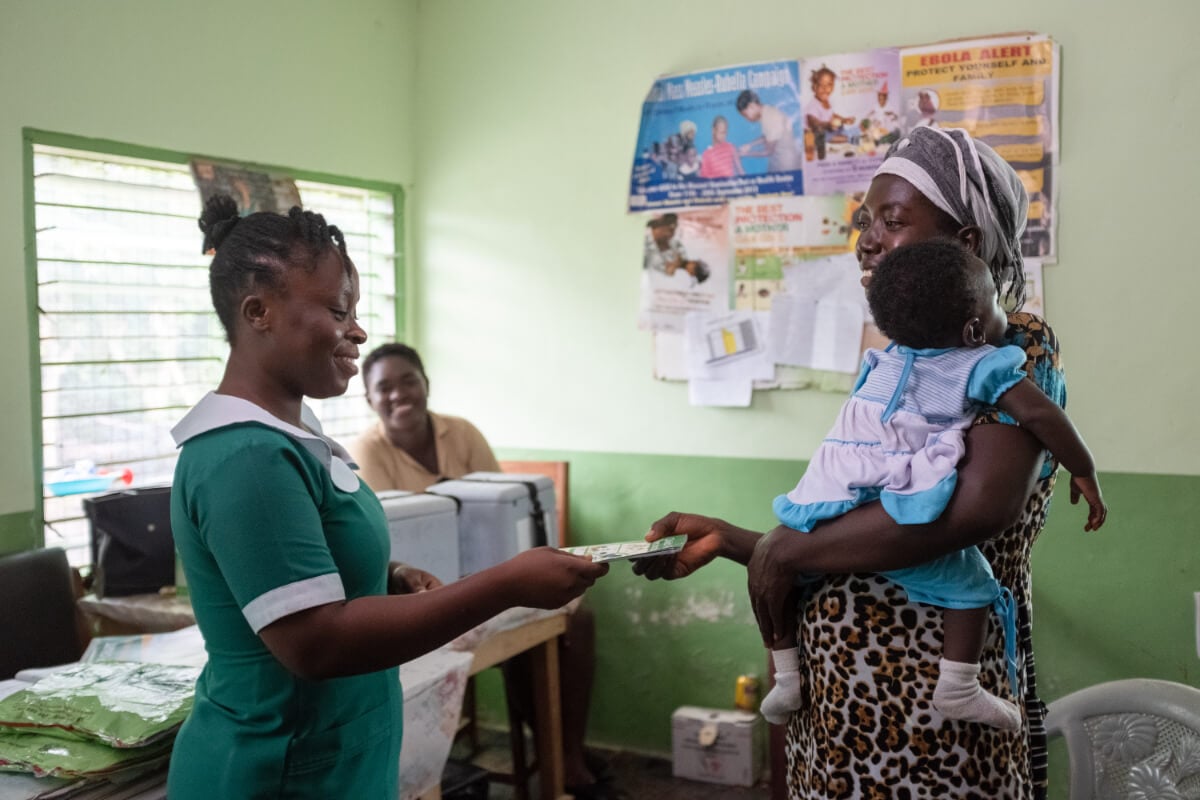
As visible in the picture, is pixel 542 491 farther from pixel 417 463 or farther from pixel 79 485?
pixel 79 485

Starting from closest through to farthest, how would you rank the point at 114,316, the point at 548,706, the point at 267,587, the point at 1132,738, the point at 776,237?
the point at 267,587, the point at 1132,738, the point at 114,316, the point at 548,706, the point at 776,237

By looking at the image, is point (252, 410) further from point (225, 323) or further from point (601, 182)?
point (601, 182)

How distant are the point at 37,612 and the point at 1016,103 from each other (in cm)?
339

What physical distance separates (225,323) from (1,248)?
206 cm

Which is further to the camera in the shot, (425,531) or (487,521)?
(487,521)

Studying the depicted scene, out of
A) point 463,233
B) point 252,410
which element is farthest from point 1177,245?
point 252,410

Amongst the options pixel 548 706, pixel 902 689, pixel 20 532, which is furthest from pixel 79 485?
pixel 902 689

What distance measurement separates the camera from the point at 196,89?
145 inches

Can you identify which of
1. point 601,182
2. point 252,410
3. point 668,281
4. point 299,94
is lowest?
point 252,410

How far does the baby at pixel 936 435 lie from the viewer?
1.37 meters

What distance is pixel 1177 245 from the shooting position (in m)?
3.33

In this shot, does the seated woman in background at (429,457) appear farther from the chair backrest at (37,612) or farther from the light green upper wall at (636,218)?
the chair backrest at (37,612)

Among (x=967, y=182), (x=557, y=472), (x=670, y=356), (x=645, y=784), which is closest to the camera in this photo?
(x=967, y=182)

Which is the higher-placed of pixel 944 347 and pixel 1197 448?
pixel 944 347
